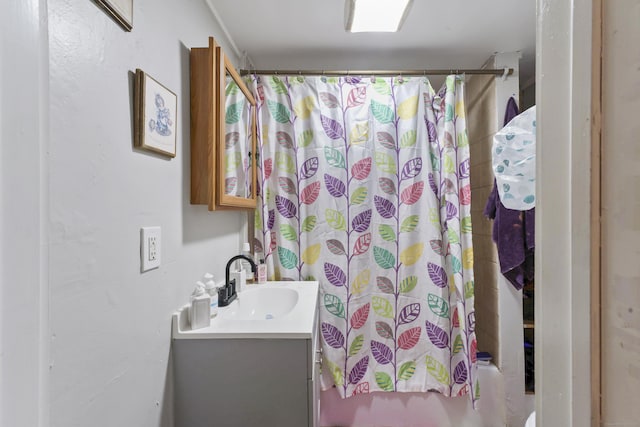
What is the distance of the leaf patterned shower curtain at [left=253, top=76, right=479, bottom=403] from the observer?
73.0 inches

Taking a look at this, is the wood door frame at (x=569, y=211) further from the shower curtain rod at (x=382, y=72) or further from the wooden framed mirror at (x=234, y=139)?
the shower curtain rod at (x=382, y=72)

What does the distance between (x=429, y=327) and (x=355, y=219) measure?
760mm

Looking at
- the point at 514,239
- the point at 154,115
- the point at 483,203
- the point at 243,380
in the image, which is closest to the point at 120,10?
the point at 154,115

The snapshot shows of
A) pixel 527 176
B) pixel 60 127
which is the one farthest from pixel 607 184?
pixel 527 176

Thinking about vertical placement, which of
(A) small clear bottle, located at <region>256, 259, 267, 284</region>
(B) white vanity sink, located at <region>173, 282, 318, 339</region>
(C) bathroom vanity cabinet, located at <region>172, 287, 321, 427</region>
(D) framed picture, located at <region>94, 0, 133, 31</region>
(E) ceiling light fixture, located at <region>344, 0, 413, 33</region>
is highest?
(E) ceiling light fixture, located at <region>344, 0, 413, 33</region>

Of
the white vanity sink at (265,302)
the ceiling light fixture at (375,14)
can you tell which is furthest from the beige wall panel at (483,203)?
the white vanity sink at (265,302)

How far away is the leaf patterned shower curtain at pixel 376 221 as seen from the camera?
1854 mm

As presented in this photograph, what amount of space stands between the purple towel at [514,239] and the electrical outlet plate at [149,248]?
5.66ft

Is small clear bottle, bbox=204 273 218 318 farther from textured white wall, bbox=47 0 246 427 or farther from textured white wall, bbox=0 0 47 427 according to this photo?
textured white wall, bbox=0 0 47 427

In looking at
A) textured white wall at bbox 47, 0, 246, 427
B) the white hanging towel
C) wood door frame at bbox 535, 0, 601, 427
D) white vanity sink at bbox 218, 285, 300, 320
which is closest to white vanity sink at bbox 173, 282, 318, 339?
white vanity sink at bbox 218, 285, 300, 320

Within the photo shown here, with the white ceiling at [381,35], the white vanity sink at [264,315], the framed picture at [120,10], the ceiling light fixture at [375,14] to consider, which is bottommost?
the white vanity sink at [264,315]

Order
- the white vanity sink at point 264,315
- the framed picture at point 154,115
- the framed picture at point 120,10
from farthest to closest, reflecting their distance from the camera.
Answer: the white vanity sink at point 264,315
the framed picture at point 154,115
the framed picture at point 120,10

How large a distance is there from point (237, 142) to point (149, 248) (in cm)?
77

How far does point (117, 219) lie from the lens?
793 mm
